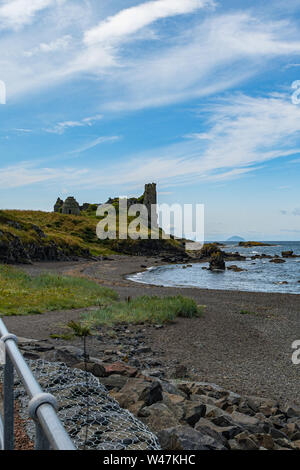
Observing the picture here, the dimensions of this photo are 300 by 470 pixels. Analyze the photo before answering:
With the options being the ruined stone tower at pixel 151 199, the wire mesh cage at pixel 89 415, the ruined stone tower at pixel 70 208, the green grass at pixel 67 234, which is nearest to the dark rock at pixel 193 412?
the wire mesh cage at pixel 89 415

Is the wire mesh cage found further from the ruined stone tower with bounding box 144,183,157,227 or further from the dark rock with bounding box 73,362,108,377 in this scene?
the ruined stone tower with bounding box 144,183,157,227

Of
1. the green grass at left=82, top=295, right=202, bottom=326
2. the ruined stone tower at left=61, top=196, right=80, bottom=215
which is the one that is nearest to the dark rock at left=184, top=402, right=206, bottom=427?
the green grass at left=82, top=295, right=202, bottom=326

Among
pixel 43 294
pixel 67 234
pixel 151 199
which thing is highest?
pixel 151 199

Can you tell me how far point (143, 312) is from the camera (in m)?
18.7

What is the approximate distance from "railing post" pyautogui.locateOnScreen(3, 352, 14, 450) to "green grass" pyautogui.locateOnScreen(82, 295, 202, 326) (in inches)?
529

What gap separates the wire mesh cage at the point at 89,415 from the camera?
4.86 metres

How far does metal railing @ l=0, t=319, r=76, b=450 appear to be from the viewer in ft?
5.65

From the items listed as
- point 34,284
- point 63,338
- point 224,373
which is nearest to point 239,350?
point 224,373

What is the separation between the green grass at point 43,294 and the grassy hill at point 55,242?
2236 centimetres

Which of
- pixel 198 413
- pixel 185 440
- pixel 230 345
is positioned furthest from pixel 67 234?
pixel 185 440

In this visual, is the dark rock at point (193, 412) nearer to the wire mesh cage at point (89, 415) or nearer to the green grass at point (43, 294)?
the wire mesh cage at point (89, 415)

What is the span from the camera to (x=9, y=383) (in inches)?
118

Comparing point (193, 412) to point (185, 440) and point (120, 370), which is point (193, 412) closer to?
point (185, 440)

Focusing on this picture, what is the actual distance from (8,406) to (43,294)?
66.8 feet
